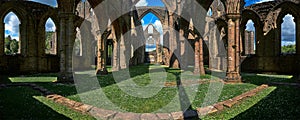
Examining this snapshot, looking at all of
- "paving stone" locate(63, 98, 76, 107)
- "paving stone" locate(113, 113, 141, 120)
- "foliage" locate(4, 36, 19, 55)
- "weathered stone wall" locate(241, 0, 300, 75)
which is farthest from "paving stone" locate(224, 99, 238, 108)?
"foliage" locate(4, 36, 19, 55)

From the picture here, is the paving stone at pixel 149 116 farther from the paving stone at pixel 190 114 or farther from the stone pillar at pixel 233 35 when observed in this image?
the stone pillar at pixel 233 35

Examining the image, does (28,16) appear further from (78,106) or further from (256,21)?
(256,21)

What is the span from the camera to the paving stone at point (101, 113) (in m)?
4.86

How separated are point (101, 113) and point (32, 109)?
189cm

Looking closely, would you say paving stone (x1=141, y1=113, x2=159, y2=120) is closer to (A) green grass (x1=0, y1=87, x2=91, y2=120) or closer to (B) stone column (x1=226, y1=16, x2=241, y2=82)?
(A) green grass (x1=0, y1=87, x2=91, y2=120)

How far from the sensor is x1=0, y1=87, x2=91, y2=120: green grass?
190 inches

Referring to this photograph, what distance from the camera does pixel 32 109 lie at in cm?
534

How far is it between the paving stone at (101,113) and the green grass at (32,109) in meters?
0.23

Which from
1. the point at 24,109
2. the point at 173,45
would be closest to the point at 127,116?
the point at 24,109

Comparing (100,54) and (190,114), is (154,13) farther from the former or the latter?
(190,114)

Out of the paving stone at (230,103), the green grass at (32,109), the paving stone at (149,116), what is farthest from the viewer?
the paving stone at (230,103)

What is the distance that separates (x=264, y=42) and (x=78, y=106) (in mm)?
16889

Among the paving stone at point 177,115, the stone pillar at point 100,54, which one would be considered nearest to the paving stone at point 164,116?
the paving stone at point 177,115

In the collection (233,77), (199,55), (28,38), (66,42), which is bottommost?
(233,77)
